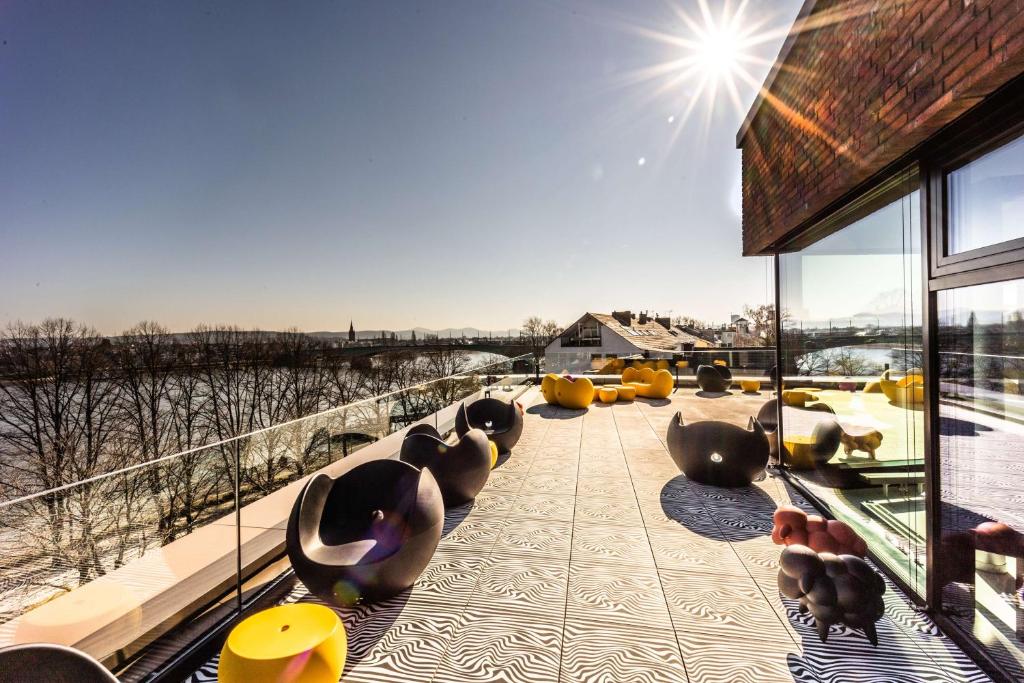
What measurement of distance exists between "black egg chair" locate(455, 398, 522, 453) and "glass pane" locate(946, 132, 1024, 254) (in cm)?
486

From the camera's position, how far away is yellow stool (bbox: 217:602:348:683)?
188 cm

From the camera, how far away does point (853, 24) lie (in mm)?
2984

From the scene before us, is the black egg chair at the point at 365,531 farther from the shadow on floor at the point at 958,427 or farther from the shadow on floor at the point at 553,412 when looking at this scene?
the shadow on floor at the point at 553,412

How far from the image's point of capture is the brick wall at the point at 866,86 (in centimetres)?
187

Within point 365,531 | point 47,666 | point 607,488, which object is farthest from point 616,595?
point 47,666

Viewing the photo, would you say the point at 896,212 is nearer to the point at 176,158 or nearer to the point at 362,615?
the point at 362,615

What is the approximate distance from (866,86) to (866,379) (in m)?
2.19

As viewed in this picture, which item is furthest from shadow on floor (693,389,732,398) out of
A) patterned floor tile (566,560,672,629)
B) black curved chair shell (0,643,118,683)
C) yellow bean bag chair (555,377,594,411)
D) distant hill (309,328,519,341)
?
distant hill (309,328,519,341)

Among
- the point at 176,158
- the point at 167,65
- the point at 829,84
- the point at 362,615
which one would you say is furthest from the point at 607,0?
the point at 176,158

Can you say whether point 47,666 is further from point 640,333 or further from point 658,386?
point 640,333

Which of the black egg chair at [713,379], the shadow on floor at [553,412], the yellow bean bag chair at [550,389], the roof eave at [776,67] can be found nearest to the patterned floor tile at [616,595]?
the roof eave at [776,67]

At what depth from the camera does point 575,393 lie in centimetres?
962

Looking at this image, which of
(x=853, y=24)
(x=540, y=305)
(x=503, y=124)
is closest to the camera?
(x=853, y=24)

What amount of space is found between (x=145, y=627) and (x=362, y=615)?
119 centimetres
